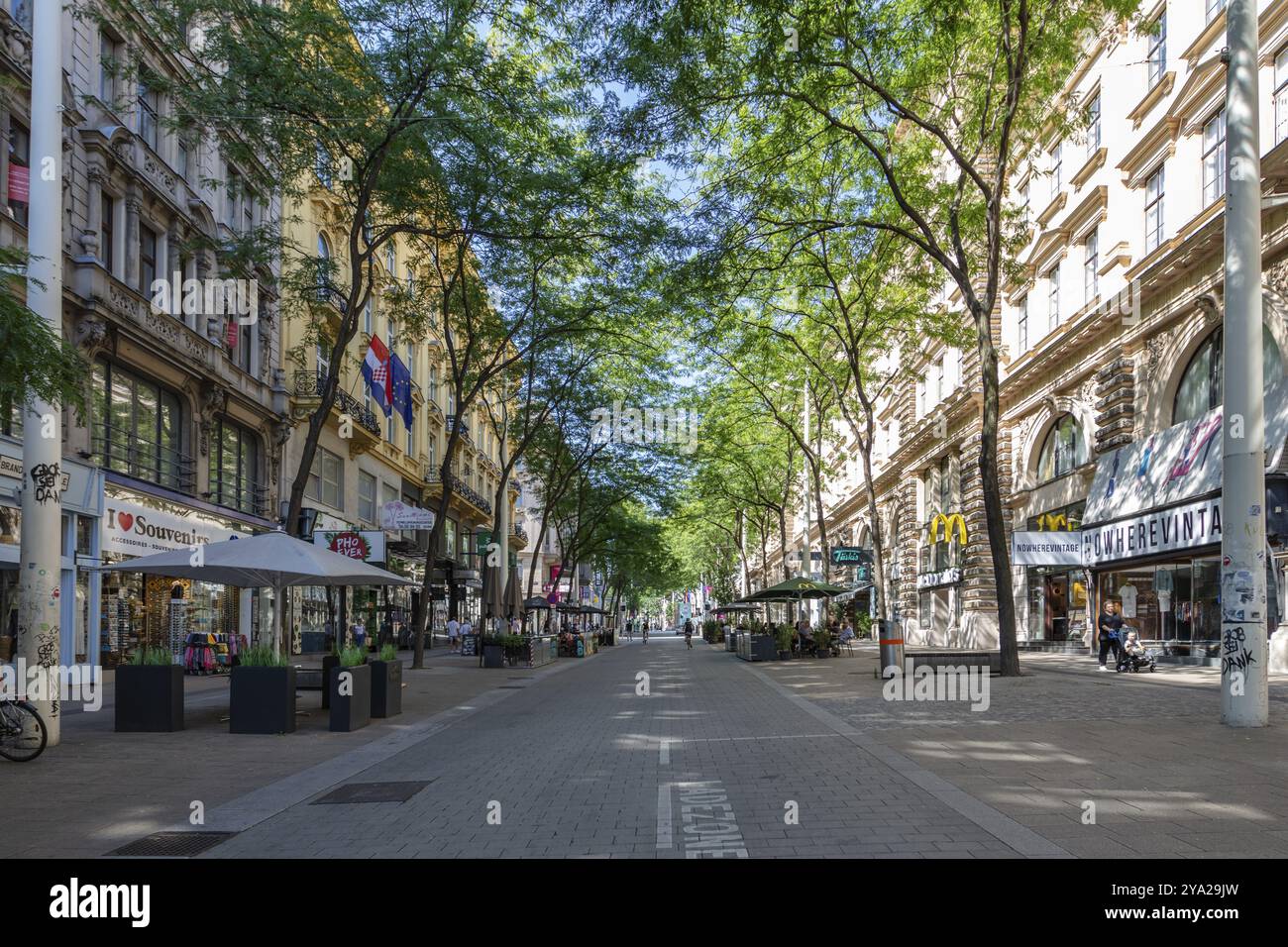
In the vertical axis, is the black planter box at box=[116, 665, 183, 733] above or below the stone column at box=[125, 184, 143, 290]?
below

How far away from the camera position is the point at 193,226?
25.5m

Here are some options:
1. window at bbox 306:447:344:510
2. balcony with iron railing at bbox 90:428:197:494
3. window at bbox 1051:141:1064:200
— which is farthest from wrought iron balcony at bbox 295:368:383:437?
window at bbox 1051:141:1064:200

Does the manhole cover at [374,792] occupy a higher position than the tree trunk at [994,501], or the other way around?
the tree trunk at [994,501]

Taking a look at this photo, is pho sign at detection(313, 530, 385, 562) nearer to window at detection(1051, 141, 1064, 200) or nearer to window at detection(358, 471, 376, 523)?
window at detection(358, 471, 376, 523)

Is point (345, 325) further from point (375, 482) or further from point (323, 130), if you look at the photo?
point (375, 482)

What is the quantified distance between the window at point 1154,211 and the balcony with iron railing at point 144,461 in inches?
948

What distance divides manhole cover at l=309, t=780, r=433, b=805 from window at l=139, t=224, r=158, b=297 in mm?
18071

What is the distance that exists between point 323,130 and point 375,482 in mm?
25910

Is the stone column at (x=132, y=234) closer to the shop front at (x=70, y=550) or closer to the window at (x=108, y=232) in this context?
the window at (x=108, y=232)

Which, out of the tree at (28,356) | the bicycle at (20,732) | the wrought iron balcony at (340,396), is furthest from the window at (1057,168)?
the bicycle at (20,732)

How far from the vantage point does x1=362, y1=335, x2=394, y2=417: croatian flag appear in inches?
1136

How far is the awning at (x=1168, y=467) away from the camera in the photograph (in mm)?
18828

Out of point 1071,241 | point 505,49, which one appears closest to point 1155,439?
point 1071,241

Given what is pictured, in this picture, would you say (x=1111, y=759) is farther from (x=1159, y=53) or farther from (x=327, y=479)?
(x=327, y=479)
